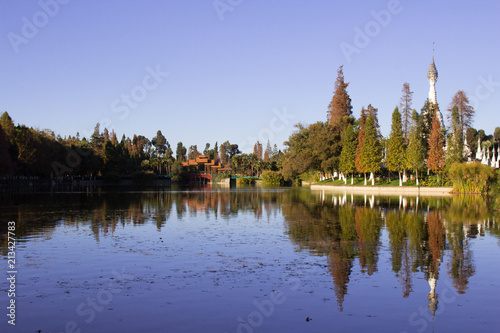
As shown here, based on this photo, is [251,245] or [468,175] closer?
[251,245]

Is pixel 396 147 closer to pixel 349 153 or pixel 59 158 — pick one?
pixel 349 153

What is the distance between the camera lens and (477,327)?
29.8 feet

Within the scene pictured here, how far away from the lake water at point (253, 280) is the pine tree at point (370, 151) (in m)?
53.9

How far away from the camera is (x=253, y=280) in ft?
41.4

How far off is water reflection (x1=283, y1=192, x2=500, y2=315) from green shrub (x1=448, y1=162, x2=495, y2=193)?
29.2 metres

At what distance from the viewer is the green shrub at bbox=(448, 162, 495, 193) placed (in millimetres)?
58438

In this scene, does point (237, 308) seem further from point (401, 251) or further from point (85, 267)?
point (401, 251)

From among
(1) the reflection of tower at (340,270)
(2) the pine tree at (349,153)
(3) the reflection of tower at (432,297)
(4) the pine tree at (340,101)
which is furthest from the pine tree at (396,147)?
(3) the reflection of tower at (432,297)

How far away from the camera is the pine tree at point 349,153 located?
8338cm

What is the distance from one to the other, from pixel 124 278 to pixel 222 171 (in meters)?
165

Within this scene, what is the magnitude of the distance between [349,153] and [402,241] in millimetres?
66055

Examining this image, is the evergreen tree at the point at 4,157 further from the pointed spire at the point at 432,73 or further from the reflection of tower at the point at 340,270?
the pointed spire at the point at 432,73

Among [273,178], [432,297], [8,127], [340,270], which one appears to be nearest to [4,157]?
[8,127]

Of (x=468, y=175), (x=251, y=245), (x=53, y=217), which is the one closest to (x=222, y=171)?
(x=468, y=175)
